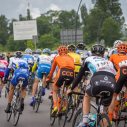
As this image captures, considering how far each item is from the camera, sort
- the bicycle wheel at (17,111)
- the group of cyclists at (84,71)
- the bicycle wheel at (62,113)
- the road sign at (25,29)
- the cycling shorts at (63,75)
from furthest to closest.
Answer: the road sign at (25,29) → the bicycle wheel at (17,111) → the cycling shorts at (63,75) → the bicycle wheel at (62,113) → the group of cyclists at (84,71)

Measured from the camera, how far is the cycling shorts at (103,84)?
4.43 meters

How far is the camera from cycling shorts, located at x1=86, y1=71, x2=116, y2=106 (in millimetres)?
4434

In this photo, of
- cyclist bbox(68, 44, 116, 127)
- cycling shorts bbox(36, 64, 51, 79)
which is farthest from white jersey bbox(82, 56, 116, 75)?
cycling shorts bbox(36, 64, 51, 79)

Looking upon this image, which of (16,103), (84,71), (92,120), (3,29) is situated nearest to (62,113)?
(16,103)

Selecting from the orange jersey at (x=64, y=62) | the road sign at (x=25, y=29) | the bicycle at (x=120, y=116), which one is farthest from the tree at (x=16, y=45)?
the bicycle at (x=120, y=116)

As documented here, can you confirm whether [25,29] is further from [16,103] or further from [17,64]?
[16,103]

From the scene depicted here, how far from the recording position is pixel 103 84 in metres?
4.43

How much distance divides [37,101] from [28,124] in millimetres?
1808

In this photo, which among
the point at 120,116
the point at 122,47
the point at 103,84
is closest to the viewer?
the point at 103,84

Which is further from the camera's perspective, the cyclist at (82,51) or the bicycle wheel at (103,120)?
the cyclist at (82,51)

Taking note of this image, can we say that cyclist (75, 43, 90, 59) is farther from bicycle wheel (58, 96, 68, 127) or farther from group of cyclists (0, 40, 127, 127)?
bicycle wheel (58, 96, 68, 127)

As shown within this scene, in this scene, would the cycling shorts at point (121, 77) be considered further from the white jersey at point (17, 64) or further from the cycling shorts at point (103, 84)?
the white jersey at point (17, 64)

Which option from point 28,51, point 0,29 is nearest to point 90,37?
point 0,29

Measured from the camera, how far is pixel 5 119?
8.20 m
